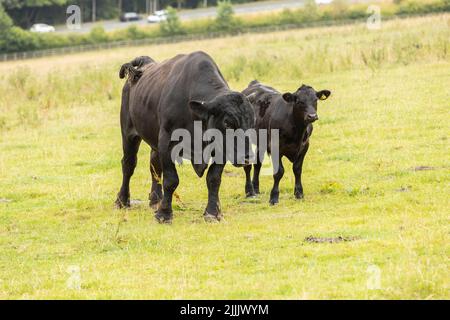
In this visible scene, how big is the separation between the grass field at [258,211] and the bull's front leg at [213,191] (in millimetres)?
248

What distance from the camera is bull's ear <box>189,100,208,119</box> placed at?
12555mm

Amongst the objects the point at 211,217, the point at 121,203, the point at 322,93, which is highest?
the point at 322,93

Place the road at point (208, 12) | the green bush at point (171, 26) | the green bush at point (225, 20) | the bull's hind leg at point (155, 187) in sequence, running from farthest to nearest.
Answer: the road at point (208, 12) < the green bush at point (225, 20) < the green bush at point (171, 26) < the bull's hind leg at point (155, 187)

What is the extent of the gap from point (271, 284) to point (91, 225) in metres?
5.16

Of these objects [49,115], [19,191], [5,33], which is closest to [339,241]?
[19,191]

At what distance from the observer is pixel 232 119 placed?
1240cm

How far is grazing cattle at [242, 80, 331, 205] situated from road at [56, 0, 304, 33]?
59.6 m

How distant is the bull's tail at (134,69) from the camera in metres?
15.4

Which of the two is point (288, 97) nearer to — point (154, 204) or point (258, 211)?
point (258, 211)

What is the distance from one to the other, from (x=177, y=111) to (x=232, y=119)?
113 cm

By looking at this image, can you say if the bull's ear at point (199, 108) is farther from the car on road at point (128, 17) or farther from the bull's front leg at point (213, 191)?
the car on road at point (128, 17)

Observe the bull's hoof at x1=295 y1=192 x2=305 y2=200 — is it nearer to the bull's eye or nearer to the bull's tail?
the bull's eye

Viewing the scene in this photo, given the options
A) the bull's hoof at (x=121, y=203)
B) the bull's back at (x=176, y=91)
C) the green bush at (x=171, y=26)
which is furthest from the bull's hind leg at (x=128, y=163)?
the green bush at (x=171, y=26)

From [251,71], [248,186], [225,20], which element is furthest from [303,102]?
[225,20]
